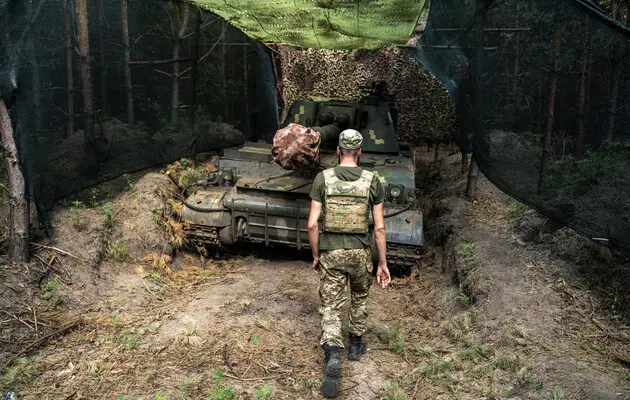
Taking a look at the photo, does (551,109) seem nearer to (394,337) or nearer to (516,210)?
(394,337)

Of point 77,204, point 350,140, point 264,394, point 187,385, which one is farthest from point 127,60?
point 264,394

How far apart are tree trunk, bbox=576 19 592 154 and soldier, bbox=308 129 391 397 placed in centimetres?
191

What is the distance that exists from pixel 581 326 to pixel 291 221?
3.74m

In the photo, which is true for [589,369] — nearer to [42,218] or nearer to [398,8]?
[398,8]

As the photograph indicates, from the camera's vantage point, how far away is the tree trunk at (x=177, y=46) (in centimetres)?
844

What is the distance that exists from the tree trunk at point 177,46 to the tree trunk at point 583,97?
245 inches

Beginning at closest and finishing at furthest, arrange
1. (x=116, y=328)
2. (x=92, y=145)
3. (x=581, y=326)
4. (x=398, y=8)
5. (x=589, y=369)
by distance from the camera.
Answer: (x=589, y=369) → (x=581, y=326) → (x=116, y=328) → (x=398, y=8) → (x=92, y=145)

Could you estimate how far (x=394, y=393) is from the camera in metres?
4.30

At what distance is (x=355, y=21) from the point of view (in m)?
7.09

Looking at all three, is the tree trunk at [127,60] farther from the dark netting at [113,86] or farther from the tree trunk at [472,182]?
the tree trunk at [472,182]

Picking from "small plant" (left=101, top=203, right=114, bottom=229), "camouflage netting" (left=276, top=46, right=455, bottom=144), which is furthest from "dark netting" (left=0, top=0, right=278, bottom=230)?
"camouflage netting" (left=276, top=46, right=455, bottom=144)

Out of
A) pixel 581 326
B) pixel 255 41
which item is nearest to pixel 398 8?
pixel 581 326

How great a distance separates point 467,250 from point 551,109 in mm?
2571

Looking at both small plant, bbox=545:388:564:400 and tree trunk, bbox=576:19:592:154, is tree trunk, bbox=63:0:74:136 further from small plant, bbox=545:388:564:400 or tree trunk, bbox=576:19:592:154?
small plant, bbox=545:388:564:400
